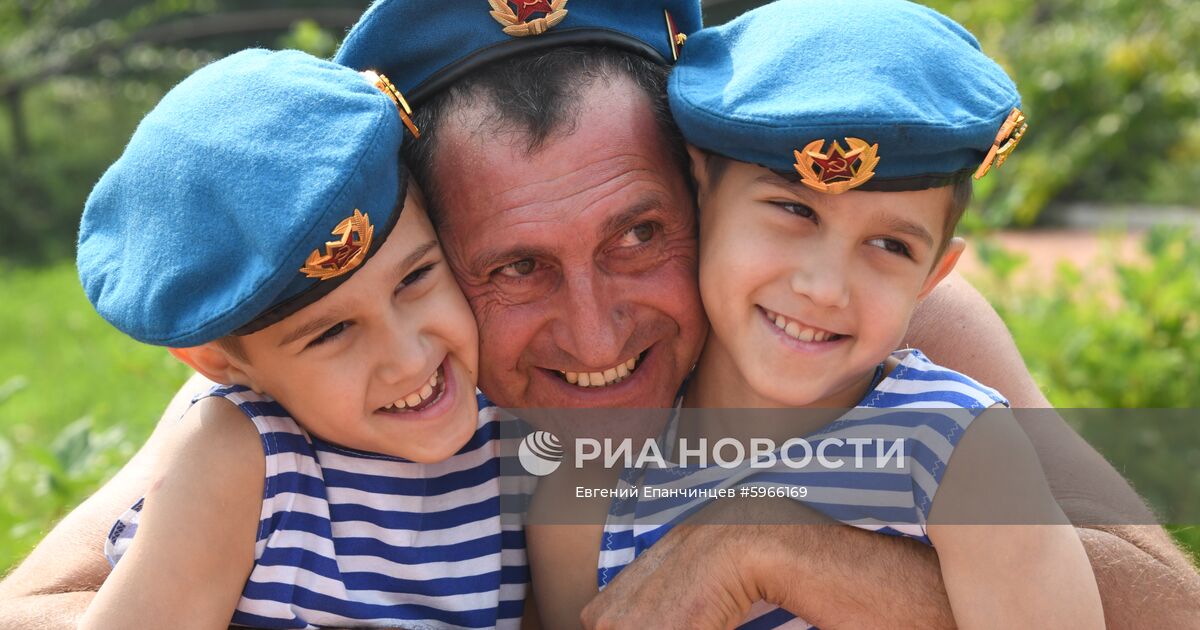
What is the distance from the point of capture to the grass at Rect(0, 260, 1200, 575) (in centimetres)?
370

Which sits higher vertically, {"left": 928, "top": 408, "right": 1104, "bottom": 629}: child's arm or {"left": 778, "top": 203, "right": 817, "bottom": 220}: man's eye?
{"left": 778, "top": 203, "right": 817, "bottom": 220}: man's eye

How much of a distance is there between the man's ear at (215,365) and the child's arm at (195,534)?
5 centimetres

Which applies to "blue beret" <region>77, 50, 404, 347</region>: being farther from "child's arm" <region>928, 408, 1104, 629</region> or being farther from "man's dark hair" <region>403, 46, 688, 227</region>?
"child's arm" <region>928, 408, 1104, 629</region>

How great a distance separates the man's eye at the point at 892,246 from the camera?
87.0 inches

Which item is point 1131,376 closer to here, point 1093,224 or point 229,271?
point 229,271

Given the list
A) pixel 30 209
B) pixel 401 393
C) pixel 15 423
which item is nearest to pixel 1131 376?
pixel 401 393

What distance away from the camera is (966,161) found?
2182 millimetres

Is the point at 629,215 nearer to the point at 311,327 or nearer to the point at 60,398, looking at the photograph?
the point at 311,327

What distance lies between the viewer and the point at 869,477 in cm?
224

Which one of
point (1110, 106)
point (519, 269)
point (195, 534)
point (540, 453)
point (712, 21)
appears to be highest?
point (519, 269)

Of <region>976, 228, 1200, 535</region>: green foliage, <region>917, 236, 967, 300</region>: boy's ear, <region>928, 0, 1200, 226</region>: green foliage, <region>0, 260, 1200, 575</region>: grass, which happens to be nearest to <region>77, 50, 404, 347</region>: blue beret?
<region>0, 260, 1200, 575</region>: grass

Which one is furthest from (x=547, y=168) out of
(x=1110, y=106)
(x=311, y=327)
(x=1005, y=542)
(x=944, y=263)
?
(x=1110, y=106)

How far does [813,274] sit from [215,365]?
1.11 meters

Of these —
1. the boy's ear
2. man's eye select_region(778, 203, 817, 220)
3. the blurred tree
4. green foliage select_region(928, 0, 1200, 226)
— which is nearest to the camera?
man's eye select_region(778, 203, 817, 220)
